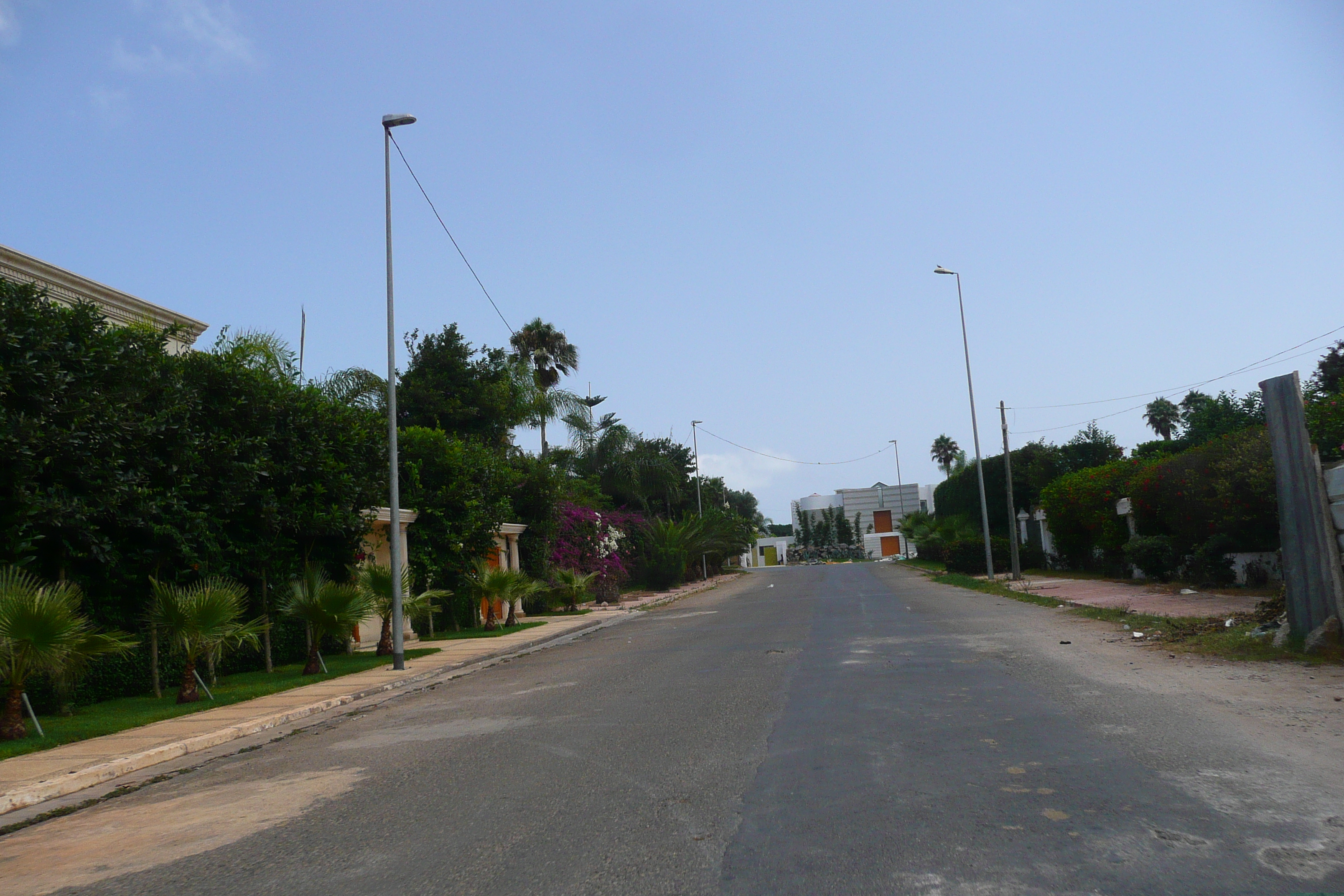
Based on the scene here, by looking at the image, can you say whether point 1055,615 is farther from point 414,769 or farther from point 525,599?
point 525,599

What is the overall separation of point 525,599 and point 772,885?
27265mm

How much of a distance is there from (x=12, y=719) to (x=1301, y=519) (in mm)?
14216

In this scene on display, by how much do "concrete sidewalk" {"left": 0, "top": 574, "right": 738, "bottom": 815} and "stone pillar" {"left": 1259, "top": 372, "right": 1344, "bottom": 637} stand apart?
11664 mm

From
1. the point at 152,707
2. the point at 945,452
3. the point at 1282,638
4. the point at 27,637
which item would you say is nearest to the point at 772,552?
the point at 945,452

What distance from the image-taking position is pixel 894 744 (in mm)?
7406

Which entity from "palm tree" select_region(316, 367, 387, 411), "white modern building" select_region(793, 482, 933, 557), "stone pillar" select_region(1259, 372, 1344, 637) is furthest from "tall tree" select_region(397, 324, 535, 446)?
"white modern building" select_region(793, 482, 933, 557)

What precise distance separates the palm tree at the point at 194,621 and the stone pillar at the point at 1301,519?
508 inches

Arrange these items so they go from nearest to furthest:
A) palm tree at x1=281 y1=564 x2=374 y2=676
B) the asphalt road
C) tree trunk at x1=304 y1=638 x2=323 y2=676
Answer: the asphalt road, palm tree at x1=281 y1=564 x2=374 y2=676, tree trunk at x1=304 y1=638 x2=323 y2=676

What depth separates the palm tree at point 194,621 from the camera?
12.1 m

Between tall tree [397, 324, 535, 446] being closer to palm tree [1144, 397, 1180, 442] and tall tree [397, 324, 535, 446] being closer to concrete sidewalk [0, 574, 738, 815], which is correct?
concrete sidewalk [0, 574, 738, 815]

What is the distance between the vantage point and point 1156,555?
87.5 feet

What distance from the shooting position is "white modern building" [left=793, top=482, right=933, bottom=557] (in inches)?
4427

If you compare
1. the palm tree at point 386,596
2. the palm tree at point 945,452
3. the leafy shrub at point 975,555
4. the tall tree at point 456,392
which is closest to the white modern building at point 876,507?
the palm tree at point 945,452

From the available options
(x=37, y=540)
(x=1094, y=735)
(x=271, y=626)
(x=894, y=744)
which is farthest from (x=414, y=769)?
(x=271, y=626)
